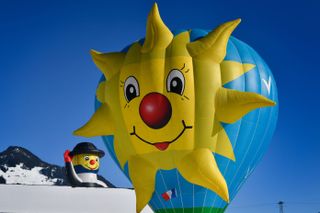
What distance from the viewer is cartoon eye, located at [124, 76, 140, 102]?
14.3 metres

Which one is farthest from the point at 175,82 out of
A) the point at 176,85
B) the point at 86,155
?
the point at 86,155

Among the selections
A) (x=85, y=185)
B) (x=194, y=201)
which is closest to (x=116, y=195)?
(x=85, y=185)

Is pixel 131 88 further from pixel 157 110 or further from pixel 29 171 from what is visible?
pixel 29 171

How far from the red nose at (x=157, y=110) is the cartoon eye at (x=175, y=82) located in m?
0.27

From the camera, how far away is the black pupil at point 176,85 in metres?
14.0

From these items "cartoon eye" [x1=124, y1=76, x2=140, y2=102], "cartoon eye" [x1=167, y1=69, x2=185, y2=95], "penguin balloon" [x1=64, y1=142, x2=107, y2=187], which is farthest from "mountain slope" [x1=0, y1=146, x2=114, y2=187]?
"cartoon eye" [x1=167, y1=69, x2=185, y2=95]

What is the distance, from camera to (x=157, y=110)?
13984mm

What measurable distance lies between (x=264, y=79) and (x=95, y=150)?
11.6m

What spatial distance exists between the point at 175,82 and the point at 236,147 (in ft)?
7.06

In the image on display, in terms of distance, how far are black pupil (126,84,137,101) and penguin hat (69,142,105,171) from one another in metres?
11.3

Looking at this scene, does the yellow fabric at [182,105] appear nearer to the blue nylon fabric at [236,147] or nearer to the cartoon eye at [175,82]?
the cartoon eye at [175,82]

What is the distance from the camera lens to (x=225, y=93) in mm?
14234

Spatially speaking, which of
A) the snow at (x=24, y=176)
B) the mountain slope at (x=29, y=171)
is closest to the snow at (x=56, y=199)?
the mountain slope at (x=29, y=171)

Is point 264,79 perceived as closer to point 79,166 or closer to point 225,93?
point 225,93
